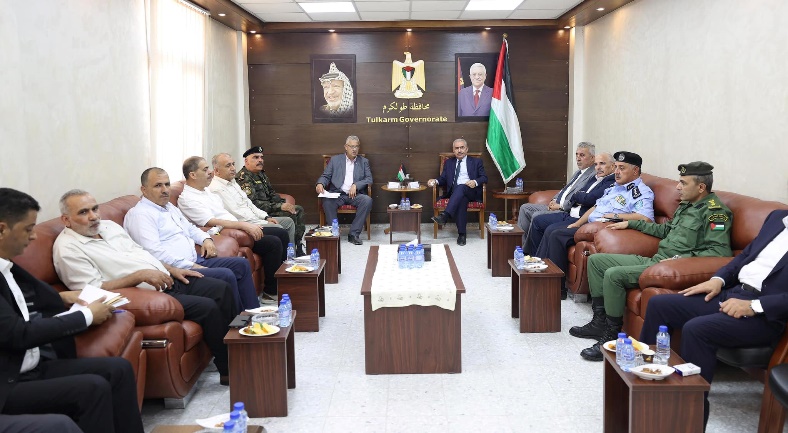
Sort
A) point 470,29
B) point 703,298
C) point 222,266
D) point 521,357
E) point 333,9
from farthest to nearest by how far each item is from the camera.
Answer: point 470,29
point 333,9
point 222,266
point 521,357
point 703,298

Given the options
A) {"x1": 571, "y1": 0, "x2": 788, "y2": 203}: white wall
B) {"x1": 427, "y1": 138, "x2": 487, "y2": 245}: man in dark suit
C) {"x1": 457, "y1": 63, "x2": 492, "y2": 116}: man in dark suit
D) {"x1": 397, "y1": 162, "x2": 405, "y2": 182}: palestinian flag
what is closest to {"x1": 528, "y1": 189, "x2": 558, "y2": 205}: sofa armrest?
{"x1": 571, "y1": 0, "x2": 788, "y2": 203}: white wall

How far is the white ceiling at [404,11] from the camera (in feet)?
26.9

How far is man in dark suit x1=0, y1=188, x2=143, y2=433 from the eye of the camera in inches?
109

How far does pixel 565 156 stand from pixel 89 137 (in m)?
6.68

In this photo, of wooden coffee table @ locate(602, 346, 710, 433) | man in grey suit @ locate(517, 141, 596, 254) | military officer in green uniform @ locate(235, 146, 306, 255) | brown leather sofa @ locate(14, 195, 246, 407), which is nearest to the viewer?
wooden coffee table @ locate(602, 346, 710, 433)

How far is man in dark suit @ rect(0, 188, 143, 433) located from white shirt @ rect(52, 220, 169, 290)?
725 mm

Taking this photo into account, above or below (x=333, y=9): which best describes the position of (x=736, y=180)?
below

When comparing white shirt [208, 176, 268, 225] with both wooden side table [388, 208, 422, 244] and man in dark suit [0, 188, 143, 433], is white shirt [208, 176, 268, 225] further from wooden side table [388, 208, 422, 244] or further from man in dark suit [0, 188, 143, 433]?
man in dark suit [0, 188, 143, 433]

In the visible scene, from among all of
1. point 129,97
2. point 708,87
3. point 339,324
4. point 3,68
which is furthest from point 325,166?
point 3,68

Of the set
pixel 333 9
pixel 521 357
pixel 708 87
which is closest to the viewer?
pixel 521 357

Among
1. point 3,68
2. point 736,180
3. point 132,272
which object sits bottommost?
point 132,272

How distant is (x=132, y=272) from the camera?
13.4 feet

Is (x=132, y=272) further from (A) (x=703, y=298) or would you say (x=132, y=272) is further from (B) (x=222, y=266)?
(A) (x=703, y=298)

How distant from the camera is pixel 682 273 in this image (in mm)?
4359
